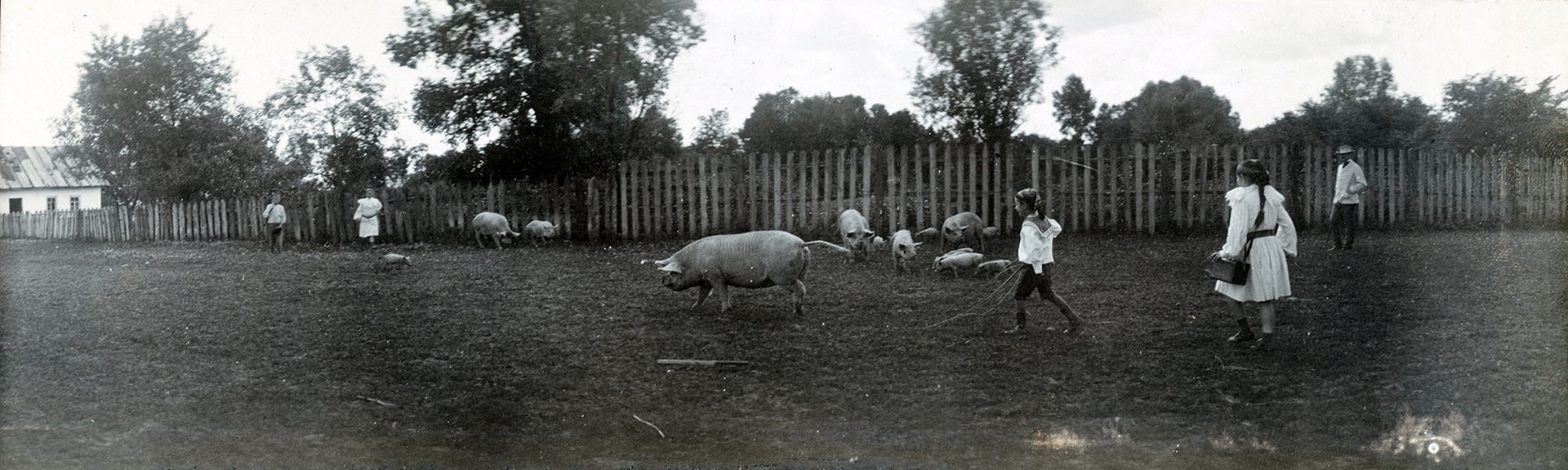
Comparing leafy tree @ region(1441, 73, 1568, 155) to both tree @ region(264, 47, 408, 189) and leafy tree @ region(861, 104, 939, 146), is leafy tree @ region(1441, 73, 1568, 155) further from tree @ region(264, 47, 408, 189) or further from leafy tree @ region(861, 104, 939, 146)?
tree @ region(264, 47, 408, 189)

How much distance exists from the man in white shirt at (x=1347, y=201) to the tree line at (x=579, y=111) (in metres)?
0.17

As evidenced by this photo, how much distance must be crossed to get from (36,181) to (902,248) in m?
3.89

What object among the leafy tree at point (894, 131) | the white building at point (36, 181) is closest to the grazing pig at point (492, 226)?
the leafy tree at point (894, 131)

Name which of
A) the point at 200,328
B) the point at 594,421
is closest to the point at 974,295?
the point at 594,421

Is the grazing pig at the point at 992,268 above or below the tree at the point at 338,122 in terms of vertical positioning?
below

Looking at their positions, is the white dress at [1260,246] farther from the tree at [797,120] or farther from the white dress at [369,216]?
the white dress at [369,216]

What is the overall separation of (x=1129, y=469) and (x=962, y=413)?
59 centimetres

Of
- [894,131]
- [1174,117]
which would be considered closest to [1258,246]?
[1174,117]

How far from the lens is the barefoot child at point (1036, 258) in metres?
3.59

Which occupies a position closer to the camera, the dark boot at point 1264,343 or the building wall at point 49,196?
the dark boot at point 1264,343

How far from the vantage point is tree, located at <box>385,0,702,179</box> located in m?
3.49

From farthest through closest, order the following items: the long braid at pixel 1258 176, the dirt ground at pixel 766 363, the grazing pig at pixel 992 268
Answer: the grazing pig at pixel 992 268, the long braid at pixel 1258 176, the dirt ground at pixel 766 363

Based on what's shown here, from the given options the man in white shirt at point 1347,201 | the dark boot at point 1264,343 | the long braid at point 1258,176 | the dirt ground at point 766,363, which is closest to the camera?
the dirt ground at point 766,363

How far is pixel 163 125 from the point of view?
3795 millimetres
